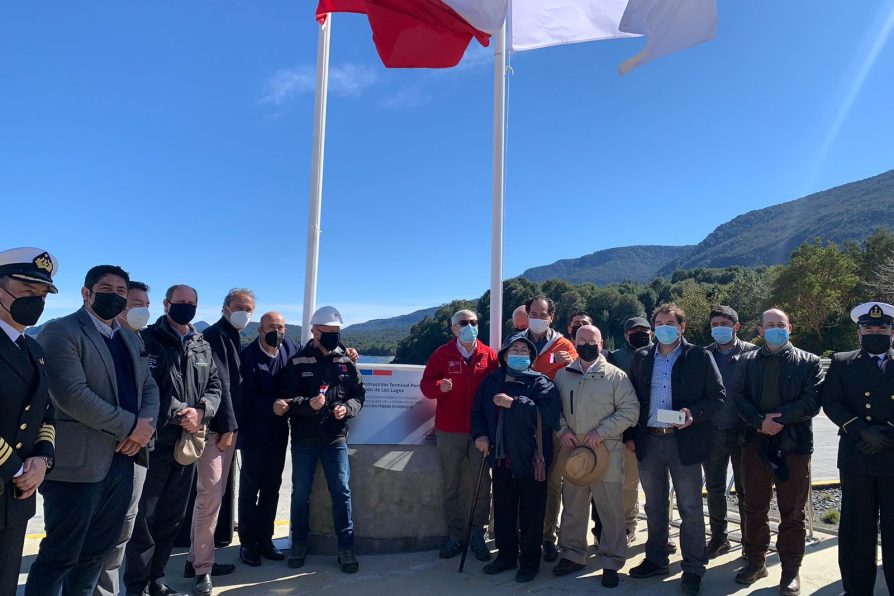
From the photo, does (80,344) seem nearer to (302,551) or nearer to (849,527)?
(302,551)

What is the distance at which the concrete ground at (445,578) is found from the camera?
4.63 meters

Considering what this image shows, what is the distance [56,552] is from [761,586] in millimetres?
5057

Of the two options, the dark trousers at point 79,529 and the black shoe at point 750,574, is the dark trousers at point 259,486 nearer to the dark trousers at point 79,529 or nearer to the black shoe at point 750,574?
the dark trousers at point 79,529

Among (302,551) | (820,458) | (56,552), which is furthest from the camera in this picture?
(820,458)

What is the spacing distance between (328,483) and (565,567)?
2.23m

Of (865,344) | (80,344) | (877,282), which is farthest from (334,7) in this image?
(877,282)

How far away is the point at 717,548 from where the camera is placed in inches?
211

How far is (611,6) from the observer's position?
6695 mm

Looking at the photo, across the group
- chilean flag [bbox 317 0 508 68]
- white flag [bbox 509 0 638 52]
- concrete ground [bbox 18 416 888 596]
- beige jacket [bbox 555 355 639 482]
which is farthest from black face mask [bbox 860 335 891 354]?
chilean flag [bbox 317 0 508 68]

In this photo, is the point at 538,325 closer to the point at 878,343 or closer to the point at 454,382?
the point at 454,382

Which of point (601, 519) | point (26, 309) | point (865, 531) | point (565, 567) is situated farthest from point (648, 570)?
point (26, 309)

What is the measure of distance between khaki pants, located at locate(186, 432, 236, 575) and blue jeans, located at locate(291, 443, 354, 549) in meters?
0.69

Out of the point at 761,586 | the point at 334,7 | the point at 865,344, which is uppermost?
the point at 334,7

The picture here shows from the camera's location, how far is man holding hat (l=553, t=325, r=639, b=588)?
4.86 meters
